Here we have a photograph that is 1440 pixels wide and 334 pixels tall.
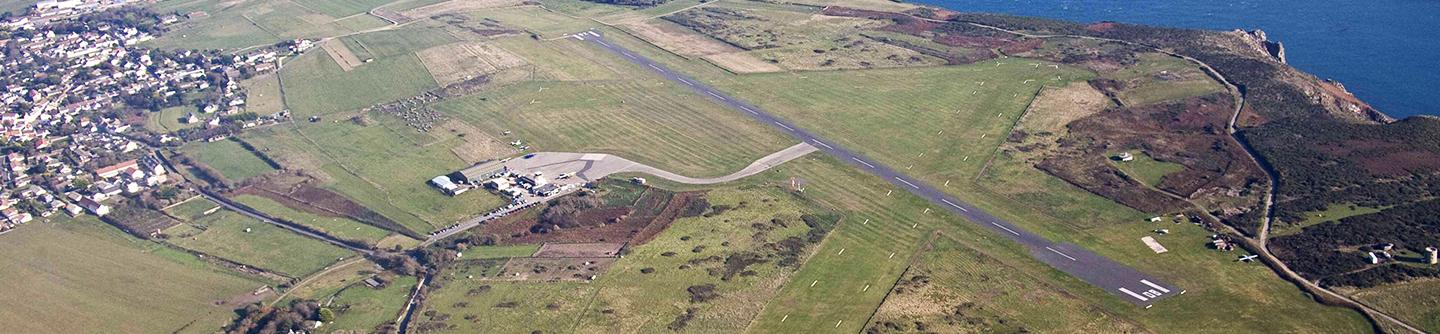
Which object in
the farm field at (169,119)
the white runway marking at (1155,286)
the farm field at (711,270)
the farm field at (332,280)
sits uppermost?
the white runway marking at (1155,286)

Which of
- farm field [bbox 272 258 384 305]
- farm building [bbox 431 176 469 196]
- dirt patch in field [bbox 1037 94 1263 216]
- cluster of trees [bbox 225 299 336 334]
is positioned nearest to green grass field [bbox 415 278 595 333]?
cluster of trees [bbox 225 299 336 334]

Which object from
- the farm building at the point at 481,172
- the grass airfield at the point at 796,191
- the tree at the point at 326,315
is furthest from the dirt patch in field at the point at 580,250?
the farm building at the point at 481,172

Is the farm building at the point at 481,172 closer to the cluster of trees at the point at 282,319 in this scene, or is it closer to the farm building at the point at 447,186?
the farm building at the point at 447,186

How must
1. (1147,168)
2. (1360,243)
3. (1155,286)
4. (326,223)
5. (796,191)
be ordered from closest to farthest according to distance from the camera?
(1155,286), (1360,243), (1147,168), (796,191), (326,223)

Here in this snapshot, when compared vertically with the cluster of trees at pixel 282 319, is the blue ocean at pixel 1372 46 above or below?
above

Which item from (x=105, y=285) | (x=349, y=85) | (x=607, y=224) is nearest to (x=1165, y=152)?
(x=607, y=224)

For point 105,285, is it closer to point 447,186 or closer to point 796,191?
point 447,186

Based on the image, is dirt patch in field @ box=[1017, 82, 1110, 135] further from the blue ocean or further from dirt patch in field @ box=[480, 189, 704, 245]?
dirt patch in field @ box=[480, 189, 704, 245]
